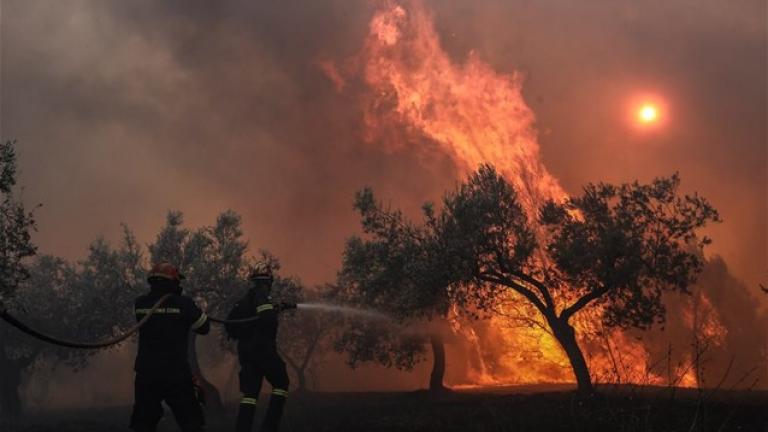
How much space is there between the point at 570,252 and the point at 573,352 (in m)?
4.00

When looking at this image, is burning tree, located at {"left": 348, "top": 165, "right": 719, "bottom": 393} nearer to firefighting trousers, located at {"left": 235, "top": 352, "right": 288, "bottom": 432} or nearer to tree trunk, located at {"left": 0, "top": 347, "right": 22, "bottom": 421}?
firefighting trousers, located at {"left": 235, "top": 352, "right": 288, "bottom": 432}

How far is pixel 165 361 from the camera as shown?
8.76 m

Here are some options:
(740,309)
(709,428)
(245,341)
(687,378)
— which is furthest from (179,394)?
(740,309)

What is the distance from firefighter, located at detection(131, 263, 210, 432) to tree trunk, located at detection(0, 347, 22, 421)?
36152mm

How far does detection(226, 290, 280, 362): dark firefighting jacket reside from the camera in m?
11.7

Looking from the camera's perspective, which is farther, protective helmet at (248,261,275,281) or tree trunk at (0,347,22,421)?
tree trunk at (0,347,22,421)

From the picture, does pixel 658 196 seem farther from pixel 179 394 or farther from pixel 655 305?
pixel 179 394

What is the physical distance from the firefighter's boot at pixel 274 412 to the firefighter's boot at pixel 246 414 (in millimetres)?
320

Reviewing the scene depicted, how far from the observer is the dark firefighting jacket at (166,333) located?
28.7 ft

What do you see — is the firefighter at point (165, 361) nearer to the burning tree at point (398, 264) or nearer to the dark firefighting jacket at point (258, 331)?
the dark firefighting jacket at point (258, 331)

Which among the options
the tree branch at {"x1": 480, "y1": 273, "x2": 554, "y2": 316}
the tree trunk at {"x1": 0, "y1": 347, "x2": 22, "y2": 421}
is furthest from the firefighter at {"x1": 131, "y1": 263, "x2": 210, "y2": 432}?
the tree trunk at {"x1": 0, "y1": 347, "x2": 22, "y2": 421}

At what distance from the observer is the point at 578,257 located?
2294 cm

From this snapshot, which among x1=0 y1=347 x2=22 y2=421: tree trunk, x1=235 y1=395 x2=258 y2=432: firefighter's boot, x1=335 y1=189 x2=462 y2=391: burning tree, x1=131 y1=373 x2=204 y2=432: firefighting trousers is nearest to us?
x1=131 y1=373 x2=204 y2=432: firefighting trousers

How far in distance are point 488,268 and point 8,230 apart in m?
17.7
